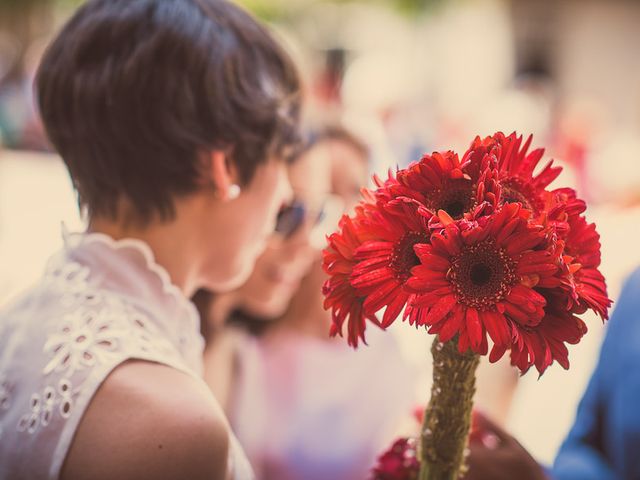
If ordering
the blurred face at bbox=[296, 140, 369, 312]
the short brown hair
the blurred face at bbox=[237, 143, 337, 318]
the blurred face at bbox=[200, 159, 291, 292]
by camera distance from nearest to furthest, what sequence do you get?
the short brown hair
the blurred face at bbox=[200, 159, 291, 292]
the blurred face at bbox=[237, 143, 337, 318]
the blurred face at bbox=[296, 140, 369, 312]

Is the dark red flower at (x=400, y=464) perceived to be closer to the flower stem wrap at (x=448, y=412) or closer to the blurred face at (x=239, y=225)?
the flower stem wrap at (x=448, y=412)

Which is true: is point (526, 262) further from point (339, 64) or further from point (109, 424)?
point (339, 64)

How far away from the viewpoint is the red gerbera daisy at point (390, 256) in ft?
A: 3.01

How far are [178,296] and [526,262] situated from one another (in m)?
0.75

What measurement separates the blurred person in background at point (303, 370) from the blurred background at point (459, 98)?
0.19 m

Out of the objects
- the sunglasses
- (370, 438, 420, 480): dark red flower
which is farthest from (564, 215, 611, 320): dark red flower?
the sunglasses

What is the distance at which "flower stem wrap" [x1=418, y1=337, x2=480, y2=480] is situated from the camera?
3.28 ft

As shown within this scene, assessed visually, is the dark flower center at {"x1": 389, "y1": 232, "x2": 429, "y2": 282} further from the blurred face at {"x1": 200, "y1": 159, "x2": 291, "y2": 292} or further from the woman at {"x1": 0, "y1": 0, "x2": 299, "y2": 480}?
the blurred face at {"x1": 200, "y1": 159, "x2": 291, "y2": 292}

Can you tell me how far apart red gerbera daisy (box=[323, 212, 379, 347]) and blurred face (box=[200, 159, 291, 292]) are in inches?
18.2

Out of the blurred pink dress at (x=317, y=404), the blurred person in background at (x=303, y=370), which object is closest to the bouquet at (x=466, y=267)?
the blurred person in background at (x=303, y=370)

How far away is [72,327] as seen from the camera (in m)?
1.20

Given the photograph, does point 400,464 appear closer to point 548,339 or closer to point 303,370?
point 548,339

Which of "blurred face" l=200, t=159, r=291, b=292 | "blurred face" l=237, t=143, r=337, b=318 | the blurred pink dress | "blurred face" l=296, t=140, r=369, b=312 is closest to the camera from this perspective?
"blurred face" l=200, t=159, r=291, b=292

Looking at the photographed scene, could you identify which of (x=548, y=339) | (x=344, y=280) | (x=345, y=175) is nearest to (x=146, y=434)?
(x=344, y=280)
